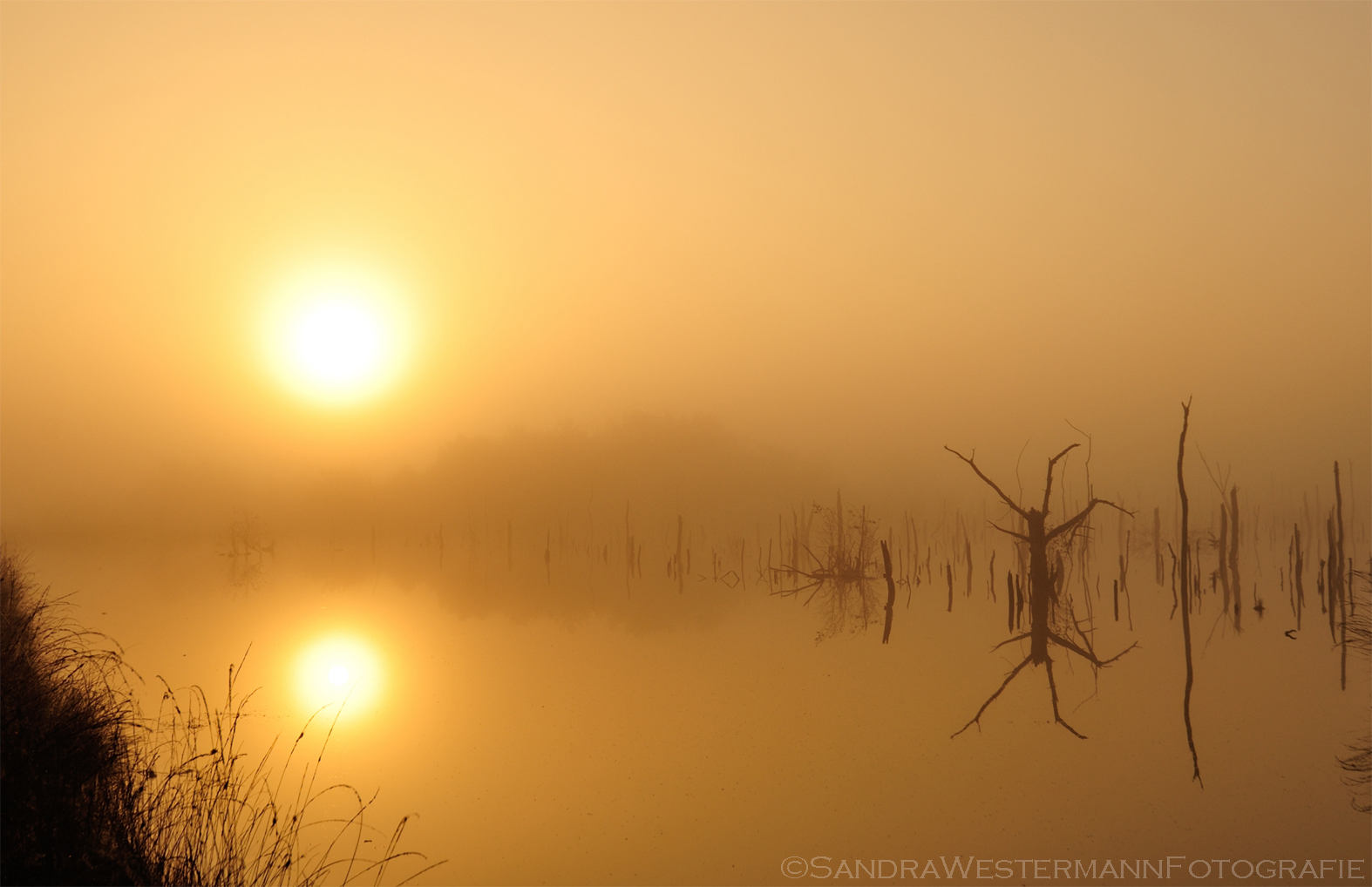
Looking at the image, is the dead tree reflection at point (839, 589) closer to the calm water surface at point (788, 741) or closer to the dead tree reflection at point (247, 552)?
the calm water surface at point (788, 741)

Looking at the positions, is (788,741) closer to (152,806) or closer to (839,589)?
(152,806)

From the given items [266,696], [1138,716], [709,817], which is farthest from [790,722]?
[266,696]

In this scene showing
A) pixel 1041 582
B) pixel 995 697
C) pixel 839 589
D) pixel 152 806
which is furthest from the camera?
pixel 839 589

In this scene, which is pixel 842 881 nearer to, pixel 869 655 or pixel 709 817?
pixel 709 817

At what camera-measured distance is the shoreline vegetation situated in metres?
4.52

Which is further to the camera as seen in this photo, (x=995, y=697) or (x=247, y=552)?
(x=247, y=552)

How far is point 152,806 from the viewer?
16.6ft

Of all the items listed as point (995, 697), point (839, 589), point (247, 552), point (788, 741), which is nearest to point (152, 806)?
point (788, 741)

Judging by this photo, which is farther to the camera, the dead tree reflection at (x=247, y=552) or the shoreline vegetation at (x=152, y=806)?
the dead tree reflection at (x=247, y=552)

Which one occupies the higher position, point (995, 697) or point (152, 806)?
Result: point (152, 806)

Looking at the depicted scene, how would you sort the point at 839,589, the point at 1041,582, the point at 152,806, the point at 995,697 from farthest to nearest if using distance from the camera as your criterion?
1. the point at 839,589
2. the point at 1041,582
3. the point at 995,697
4. the point at 152,806

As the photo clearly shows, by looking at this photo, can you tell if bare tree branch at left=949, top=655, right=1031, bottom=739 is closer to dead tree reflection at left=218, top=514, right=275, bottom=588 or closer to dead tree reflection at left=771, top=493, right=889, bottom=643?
dead tree reflection at left=771, top=493, right=889, bottom=643

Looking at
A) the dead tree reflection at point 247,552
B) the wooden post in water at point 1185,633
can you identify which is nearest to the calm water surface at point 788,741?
the wooden post in water at point 1185,633

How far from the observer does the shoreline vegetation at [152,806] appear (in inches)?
178
